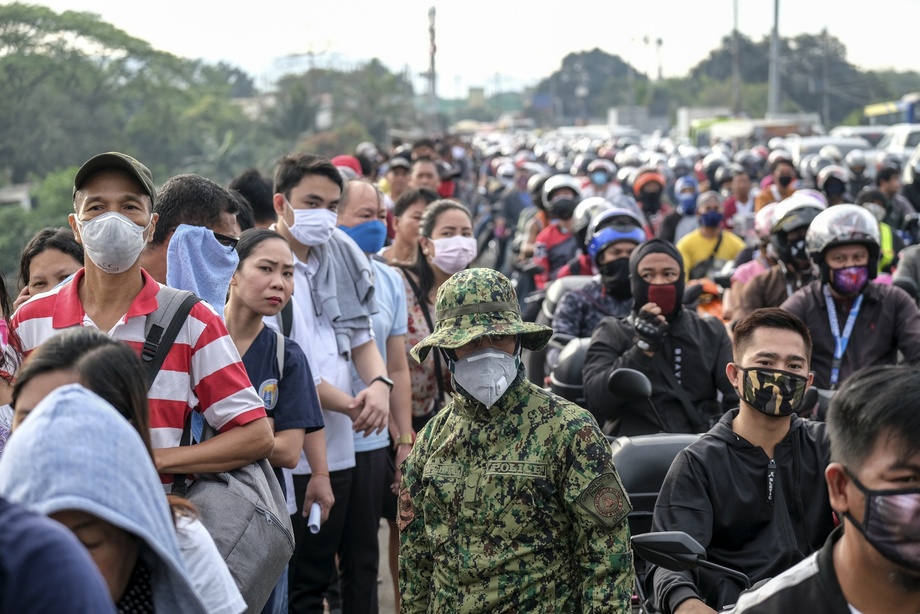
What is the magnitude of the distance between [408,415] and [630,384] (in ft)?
4.07

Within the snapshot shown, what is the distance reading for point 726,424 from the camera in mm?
4012

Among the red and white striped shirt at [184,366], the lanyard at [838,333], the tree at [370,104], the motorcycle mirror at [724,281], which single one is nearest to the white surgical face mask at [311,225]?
the red and white striped shirt at [184,366]

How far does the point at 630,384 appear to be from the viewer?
5.12 meters

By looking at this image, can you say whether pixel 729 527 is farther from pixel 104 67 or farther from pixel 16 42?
pixel 104 67

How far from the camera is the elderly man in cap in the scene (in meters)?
3.44

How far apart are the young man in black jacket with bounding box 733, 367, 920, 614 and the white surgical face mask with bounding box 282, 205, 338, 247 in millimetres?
3221

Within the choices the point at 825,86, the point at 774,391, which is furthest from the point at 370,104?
the point at 774,391

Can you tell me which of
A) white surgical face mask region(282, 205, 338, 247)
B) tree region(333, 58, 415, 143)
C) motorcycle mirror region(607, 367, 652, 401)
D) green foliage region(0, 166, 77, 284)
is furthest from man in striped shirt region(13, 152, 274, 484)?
tree region(333, 58, 415, 143)

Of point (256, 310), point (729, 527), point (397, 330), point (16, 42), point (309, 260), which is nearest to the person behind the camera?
point (729, 527)

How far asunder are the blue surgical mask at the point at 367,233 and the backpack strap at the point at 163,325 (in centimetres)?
287

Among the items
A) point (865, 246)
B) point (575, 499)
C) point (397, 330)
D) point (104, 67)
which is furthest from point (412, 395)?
point (104, 67)

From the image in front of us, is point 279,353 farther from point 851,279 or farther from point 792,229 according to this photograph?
point 792,229

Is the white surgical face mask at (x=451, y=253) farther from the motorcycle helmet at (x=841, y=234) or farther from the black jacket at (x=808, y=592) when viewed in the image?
the black jacket at (x=808, y=592)

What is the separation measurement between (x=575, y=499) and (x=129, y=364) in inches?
58.9
